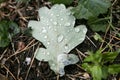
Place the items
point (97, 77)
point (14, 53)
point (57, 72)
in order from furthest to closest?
point (14, 53) < point (57, 72) < point (97, 77)

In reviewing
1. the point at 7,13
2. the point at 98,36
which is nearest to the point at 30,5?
the point at 7,13

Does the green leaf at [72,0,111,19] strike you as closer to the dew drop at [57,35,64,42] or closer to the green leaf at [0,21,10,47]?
the dew drop at [57,35,64,42]

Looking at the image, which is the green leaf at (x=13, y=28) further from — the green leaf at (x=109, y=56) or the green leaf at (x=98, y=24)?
the green leaf at (x=109, y=56)

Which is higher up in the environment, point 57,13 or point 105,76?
point 57,13

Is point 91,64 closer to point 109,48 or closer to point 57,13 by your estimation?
point 109,48

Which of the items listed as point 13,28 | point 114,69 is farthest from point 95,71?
point 13,28

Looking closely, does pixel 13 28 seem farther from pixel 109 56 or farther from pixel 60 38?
pixel 109 56

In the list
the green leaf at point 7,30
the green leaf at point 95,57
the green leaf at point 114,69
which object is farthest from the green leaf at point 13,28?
the green leaf at point 114,69
